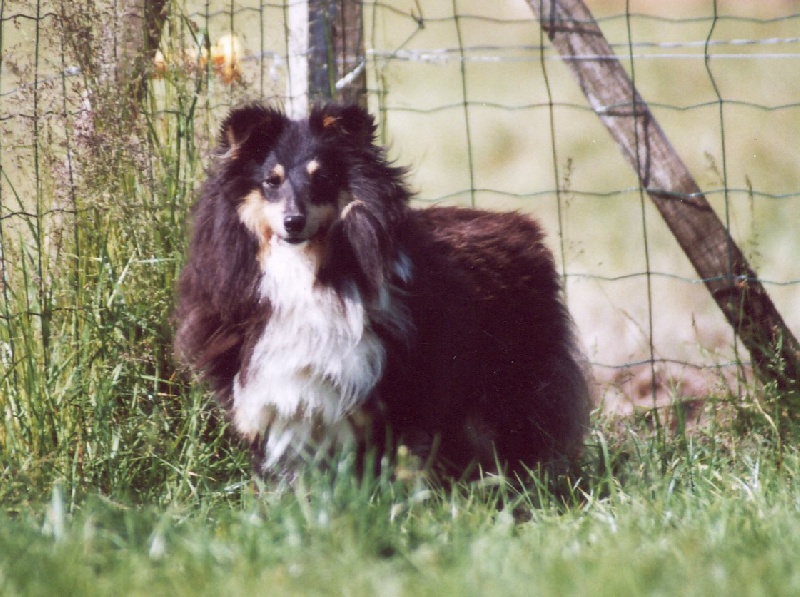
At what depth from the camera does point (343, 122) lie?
12.3ft

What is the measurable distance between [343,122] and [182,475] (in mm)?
1297

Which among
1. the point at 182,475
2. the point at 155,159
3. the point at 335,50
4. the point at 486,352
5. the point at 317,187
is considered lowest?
the point at 182,475

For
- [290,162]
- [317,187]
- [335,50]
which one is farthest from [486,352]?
[335,50]

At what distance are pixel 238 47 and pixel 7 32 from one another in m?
3.81

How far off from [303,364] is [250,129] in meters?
0.82

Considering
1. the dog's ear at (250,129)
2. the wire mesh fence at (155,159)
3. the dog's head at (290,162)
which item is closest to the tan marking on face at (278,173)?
the dog's head at (290,162)

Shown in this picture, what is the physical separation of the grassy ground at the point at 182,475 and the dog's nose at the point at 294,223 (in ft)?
2.18

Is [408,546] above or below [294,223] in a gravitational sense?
below

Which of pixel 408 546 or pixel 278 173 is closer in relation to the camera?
pixel 408 546

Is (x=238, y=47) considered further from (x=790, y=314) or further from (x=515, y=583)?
(x=790, y=314)

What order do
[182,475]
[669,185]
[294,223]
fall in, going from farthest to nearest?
[669,185] < [182,475] < [294,223]

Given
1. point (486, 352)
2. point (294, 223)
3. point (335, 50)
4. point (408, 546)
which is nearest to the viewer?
point (408, 546)

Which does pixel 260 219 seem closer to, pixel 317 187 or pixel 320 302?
pixel 317 187

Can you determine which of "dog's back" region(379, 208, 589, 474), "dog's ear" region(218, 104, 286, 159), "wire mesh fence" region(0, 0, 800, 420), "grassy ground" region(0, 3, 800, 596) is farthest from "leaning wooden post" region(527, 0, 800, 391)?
"dog's ear" region(218, 104, 286, 159)
